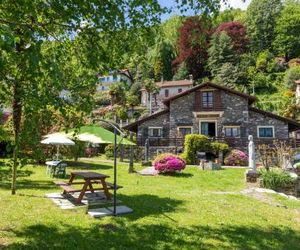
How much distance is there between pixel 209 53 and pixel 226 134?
38.9 metres

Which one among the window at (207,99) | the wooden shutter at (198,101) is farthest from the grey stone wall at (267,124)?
the wooden shutter at (198,101)

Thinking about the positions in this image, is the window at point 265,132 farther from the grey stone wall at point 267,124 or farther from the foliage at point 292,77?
the foliage at point 292,77

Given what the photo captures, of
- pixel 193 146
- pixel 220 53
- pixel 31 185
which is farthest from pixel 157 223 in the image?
pixel 220 53

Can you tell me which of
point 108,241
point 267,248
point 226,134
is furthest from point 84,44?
point 226,134

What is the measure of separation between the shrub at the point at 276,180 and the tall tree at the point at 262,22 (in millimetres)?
63212

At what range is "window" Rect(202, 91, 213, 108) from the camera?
103 feet

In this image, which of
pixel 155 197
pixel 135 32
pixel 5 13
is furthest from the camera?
pixel 155 197

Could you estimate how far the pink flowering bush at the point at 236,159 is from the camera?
85.9 feet

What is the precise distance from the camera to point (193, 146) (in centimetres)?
2697

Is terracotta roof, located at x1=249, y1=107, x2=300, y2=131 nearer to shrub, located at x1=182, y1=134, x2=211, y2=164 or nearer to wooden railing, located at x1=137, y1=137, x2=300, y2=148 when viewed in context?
wooden railing, located at x1=137, y1=137, x2=300, y2=148

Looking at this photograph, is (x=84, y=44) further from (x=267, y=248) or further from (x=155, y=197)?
(x=155, y=197)

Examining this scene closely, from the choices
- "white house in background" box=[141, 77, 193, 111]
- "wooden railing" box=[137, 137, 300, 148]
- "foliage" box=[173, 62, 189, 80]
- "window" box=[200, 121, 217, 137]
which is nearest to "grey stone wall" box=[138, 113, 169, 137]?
"wooden railing" box=[137, 137, 300, 148]

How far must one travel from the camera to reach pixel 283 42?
69250 millimetres

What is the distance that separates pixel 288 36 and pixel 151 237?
71.1 meters
